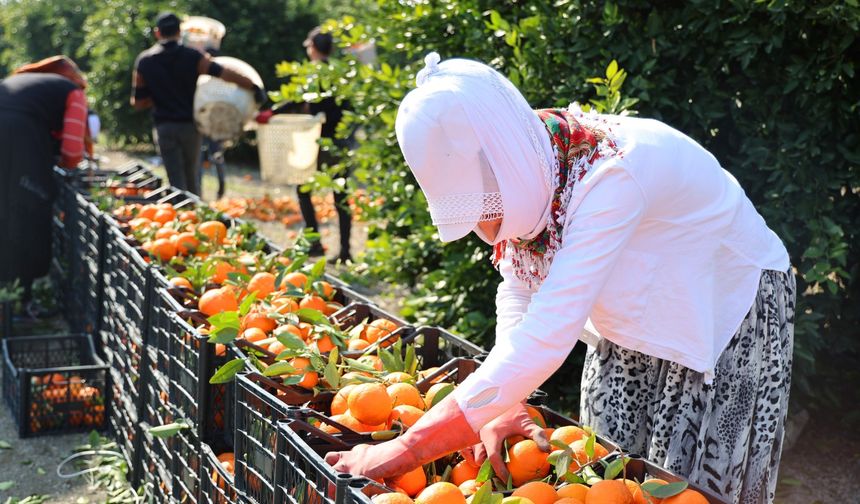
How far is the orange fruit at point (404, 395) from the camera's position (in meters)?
2.11

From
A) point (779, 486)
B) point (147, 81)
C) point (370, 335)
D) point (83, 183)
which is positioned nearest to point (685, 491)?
point (370, 335)

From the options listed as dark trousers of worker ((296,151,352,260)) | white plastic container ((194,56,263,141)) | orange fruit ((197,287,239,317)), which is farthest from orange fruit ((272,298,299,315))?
white plastic container ((194,56,263,141))

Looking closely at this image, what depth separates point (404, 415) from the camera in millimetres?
2021

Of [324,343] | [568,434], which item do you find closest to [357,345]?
[324,343]

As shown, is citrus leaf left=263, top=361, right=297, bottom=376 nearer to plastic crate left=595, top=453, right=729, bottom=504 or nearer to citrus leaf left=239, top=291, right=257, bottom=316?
citrus leaf left=239, top=291, right=257, bottom=316

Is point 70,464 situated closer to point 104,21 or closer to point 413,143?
point 413,143

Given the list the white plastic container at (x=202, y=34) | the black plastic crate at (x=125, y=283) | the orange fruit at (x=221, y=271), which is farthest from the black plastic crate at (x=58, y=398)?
the white plastic container at (x=202, y=34)

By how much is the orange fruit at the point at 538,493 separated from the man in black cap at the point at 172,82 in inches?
238

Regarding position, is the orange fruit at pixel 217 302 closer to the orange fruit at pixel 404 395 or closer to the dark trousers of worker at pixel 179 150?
the orange fruit at pixel 404 395

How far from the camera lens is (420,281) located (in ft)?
16.0

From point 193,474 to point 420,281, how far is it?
2333 millimetres

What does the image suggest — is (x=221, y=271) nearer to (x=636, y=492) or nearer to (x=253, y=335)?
(x=253, y=335)

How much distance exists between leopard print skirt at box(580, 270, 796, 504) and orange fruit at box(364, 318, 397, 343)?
0.62m

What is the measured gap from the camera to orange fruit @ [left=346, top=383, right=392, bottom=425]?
1.99 metres
